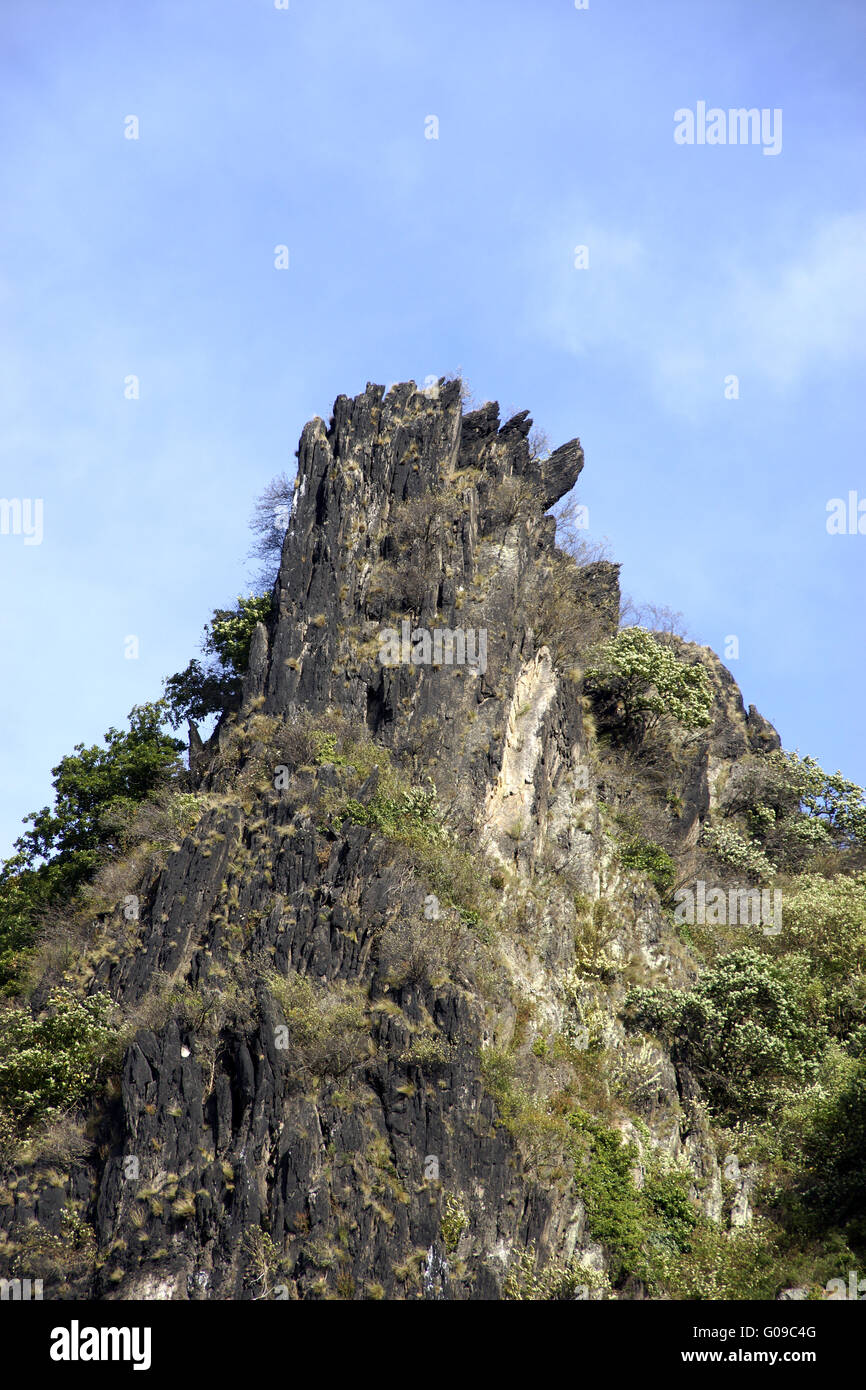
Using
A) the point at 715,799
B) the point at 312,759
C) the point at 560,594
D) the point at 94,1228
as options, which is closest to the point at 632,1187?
the point at 94,1228

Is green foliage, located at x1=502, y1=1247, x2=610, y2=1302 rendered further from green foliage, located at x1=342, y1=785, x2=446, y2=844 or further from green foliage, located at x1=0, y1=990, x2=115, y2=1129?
green foliage, located at x1=342, y1=785, x2=446, y2=844

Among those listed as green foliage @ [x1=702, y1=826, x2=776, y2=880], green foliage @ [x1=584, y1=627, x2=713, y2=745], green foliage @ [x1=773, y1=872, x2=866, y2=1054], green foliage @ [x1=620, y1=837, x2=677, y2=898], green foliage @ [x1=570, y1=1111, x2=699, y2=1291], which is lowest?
green foliage @ [x1=570, y1=1111, x2=699, y2=1291]

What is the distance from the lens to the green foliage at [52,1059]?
2712 centimetres

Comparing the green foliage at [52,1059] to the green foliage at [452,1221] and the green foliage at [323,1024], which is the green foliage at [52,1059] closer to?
the green foliage at [323,1024]

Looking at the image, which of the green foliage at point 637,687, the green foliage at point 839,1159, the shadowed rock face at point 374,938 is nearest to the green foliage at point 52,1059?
the shadowed rock face at point 374,938

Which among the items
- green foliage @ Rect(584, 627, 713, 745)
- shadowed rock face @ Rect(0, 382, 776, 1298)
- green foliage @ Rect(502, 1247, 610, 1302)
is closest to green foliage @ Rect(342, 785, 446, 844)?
shadowed rock face @ Rect(0, 382, 776, 1298)

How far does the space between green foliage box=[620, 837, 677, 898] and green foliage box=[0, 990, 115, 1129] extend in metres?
16.5

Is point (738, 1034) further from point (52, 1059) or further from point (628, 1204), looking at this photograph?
point (52, 1059)

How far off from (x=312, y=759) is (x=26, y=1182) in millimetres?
12902

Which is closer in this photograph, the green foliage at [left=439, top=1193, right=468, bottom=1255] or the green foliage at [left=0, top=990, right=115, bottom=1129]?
the green foliage at [left=439, top=1193, right=468, bottom=1255]

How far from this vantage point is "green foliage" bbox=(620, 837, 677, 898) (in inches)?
1451

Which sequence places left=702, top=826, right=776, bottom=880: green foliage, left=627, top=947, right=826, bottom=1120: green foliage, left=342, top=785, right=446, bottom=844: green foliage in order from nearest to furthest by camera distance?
left=342, top=785, right=446, bottom=844: green foliage → left=627, top=947, right=826, bottom=1120: green foliage → left=702, top=826, right=776, bottom=880: green foliage

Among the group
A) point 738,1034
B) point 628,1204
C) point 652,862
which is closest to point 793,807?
point 652,862

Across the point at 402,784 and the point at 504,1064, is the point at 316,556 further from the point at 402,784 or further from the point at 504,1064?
the point at 504,1064
